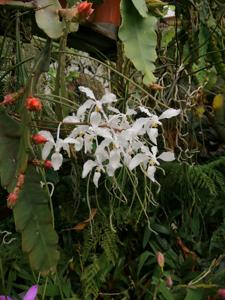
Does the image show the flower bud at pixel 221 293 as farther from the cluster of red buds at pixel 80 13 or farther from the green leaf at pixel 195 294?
the cluster of red buds at pixel 80 13

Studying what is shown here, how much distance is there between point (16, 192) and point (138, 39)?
0.98 ft

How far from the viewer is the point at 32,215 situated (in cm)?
66

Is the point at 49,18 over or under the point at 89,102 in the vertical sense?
over

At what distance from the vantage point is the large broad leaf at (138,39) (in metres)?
0.76

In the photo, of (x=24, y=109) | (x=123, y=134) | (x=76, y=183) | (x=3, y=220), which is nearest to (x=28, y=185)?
(x=24, y=109)

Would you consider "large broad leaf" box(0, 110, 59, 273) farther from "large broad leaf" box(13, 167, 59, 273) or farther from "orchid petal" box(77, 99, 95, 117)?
"orchid petal" box(77, 99, 95, 117)

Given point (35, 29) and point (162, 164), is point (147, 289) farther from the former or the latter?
point (35, 29)

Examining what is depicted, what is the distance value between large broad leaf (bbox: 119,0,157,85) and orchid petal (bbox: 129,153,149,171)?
166mm

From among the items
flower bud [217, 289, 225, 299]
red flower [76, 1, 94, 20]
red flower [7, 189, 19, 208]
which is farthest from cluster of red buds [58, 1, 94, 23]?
flower bud [217, 289, 225, 299]

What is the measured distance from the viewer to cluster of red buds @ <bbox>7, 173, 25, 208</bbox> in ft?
2.01

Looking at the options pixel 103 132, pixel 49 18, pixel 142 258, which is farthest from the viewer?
pixel 142 258

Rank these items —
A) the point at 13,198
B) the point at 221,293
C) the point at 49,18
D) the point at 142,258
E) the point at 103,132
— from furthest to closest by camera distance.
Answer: the point at 142,258
the point at 221,293
the point at 103,132
the point at 49,18
the point at 13,198

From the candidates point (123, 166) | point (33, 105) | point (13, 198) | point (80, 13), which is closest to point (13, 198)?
point (13, 198)

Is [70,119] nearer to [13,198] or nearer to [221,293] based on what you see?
[13,198]
